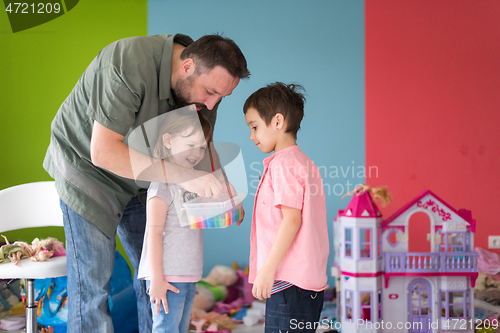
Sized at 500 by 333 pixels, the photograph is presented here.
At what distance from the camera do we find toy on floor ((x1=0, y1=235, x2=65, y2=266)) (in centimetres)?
119

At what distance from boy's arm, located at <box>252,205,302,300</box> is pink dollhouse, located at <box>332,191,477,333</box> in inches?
27.5

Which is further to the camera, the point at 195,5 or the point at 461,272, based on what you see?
the point at 195,5

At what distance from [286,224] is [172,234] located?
0.24 meters

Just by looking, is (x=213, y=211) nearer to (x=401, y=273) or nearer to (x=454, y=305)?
(x=401, y=273)

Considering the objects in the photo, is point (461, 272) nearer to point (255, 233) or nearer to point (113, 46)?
point (255, 233)

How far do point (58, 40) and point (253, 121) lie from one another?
171 centimetres

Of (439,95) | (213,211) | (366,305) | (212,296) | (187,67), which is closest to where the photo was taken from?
(213,211)

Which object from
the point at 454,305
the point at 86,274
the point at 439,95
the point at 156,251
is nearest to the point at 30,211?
the point at 86,274

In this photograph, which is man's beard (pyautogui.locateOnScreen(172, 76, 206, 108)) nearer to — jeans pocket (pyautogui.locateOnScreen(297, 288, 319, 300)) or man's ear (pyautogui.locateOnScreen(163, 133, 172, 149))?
man's ear (pyautogui.locateOnScreen(163, 133, 172, 149))

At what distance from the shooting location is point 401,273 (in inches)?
55.5

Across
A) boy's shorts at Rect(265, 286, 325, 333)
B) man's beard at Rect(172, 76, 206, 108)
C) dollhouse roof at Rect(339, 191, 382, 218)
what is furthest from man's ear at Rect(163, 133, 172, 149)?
dollhouse roof at Rect(339, 191, 382, 218)

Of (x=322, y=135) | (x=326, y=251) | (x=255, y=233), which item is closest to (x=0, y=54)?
(x=322, y=135)

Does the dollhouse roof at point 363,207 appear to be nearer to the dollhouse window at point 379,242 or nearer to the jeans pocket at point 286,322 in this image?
the dollhouse window at point 379,242

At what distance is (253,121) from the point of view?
84 centimetres
